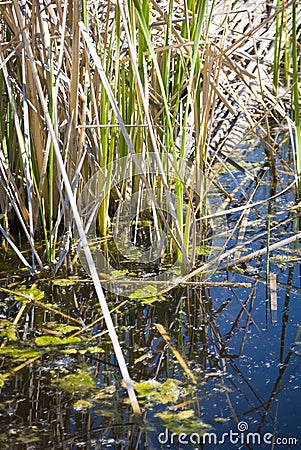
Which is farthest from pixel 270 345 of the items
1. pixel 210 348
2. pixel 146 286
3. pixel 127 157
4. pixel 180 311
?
pixel 127 157

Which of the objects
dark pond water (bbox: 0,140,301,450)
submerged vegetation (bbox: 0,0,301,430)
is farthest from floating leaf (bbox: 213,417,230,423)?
submerged vegetation (bbox: 0,0,301,430)

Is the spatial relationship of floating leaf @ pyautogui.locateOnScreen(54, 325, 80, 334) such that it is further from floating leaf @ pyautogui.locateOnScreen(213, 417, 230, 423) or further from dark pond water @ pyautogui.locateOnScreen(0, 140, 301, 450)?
floating leaf @ pyautogui.locateOnScreen(213, 417, 230, 423)

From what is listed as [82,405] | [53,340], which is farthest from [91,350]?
[82,405]

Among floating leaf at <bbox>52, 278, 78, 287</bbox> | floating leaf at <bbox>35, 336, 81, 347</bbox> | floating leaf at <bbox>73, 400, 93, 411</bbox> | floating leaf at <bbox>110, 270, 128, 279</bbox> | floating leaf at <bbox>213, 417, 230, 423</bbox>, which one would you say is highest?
floating leaf at <bbox>110, 270, 128, 279</bbox>

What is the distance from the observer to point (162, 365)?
1.28 m

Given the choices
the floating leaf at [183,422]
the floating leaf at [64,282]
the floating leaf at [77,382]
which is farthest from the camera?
the floating leaf at [64,282]

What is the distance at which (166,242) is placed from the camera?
1.73 meters

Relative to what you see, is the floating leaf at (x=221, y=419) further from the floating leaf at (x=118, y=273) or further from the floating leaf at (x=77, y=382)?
the floating leaf at (x=118, y=273)

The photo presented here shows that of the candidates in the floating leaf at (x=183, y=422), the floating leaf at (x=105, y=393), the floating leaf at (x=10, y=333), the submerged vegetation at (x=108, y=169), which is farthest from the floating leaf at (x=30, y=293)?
the floating leaf at (x=183, y=422)

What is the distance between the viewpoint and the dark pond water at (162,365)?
1.10m

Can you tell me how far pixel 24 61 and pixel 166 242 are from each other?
0.54 m

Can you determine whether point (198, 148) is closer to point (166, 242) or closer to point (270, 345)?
point (166, 242)

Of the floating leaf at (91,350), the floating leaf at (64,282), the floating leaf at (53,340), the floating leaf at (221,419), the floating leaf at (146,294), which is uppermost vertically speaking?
the floating leaf at (64,282)

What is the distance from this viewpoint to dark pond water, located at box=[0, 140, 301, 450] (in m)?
1.10
